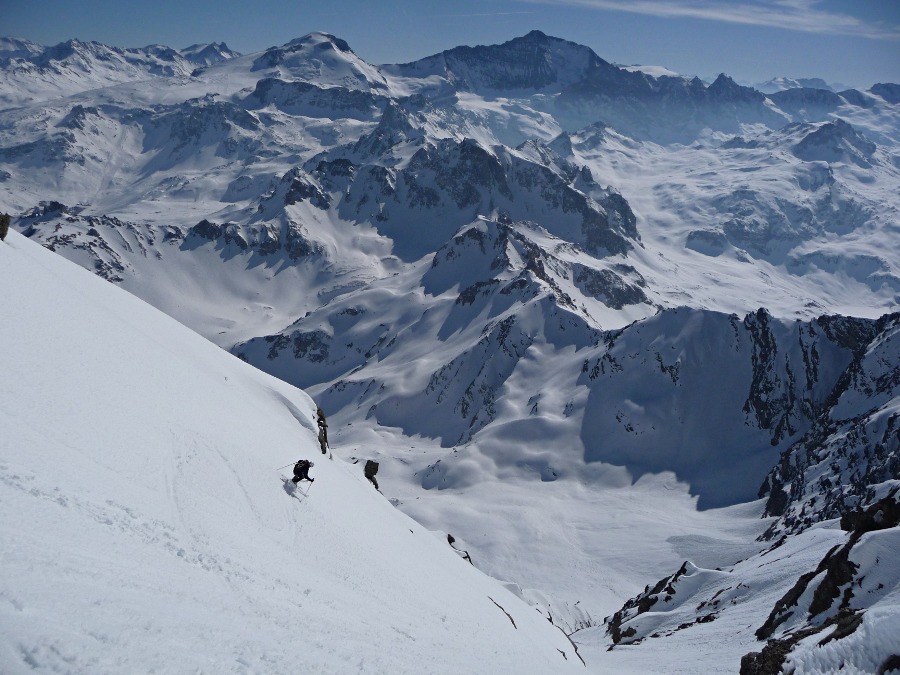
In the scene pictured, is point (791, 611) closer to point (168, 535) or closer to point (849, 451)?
point (168, 535)

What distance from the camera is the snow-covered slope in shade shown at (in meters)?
11.9

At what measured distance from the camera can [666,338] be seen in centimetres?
19312

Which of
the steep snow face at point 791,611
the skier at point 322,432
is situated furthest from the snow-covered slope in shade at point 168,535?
the steep snow face at point 791,611

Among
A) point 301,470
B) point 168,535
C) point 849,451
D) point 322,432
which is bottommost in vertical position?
point 849,451

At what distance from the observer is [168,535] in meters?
16.0

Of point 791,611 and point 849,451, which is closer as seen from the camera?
point 791,611

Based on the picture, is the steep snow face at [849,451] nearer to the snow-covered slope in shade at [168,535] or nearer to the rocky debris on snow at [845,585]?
the rocky debris on snow at [845,585]

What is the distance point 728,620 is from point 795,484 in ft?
304

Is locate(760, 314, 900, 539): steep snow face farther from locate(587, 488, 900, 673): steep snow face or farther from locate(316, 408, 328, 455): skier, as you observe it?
locate(316, 408, 328, 455): skier

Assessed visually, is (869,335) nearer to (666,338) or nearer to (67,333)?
(666,338)

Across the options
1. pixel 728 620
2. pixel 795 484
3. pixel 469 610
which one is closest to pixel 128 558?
pixel 469 610

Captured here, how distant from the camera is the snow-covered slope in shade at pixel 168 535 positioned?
38.9ft

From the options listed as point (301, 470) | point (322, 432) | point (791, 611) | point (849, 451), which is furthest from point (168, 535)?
point (849, 451)

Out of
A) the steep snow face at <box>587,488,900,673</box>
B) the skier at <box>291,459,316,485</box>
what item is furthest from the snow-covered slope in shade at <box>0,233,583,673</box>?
the steep snow face at <box>587,488,900,673</box>
